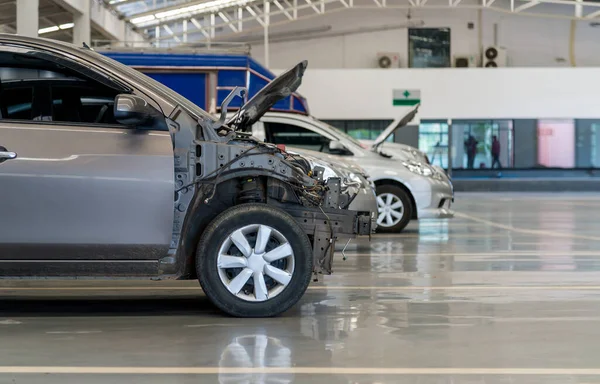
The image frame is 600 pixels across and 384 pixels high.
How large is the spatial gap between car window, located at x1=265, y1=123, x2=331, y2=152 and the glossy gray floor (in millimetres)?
3625

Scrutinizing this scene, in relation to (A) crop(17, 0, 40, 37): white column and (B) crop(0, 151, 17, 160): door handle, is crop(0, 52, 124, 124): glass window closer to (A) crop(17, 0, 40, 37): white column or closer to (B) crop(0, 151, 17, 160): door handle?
(B) crop(0, 151, 17, 160): door handle

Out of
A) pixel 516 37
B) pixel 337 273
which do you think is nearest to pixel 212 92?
pixel 337 273

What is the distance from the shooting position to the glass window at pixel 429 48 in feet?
122

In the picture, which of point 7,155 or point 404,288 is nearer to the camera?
point 7,155

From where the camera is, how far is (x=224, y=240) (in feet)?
19.4

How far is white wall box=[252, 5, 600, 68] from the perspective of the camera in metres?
37.2

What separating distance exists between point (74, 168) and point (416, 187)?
8.11m

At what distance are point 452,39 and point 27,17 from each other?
20942 millimetres


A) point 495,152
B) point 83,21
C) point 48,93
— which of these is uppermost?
point 83,21

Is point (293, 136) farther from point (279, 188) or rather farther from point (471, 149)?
point (471, 149)

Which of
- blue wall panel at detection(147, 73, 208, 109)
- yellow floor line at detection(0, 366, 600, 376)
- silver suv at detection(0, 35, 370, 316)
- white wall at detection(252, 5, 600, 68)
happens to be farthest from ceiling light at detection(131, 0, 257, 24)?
yellow floor line at detection(0, 366, 600, 376)

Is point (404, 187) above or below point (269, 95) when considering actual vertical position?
below

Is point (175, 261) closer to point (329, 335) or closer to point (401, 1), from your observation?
point (329, 335)

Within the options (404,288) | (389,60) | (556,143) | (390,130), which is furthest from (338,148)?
(389,60)
